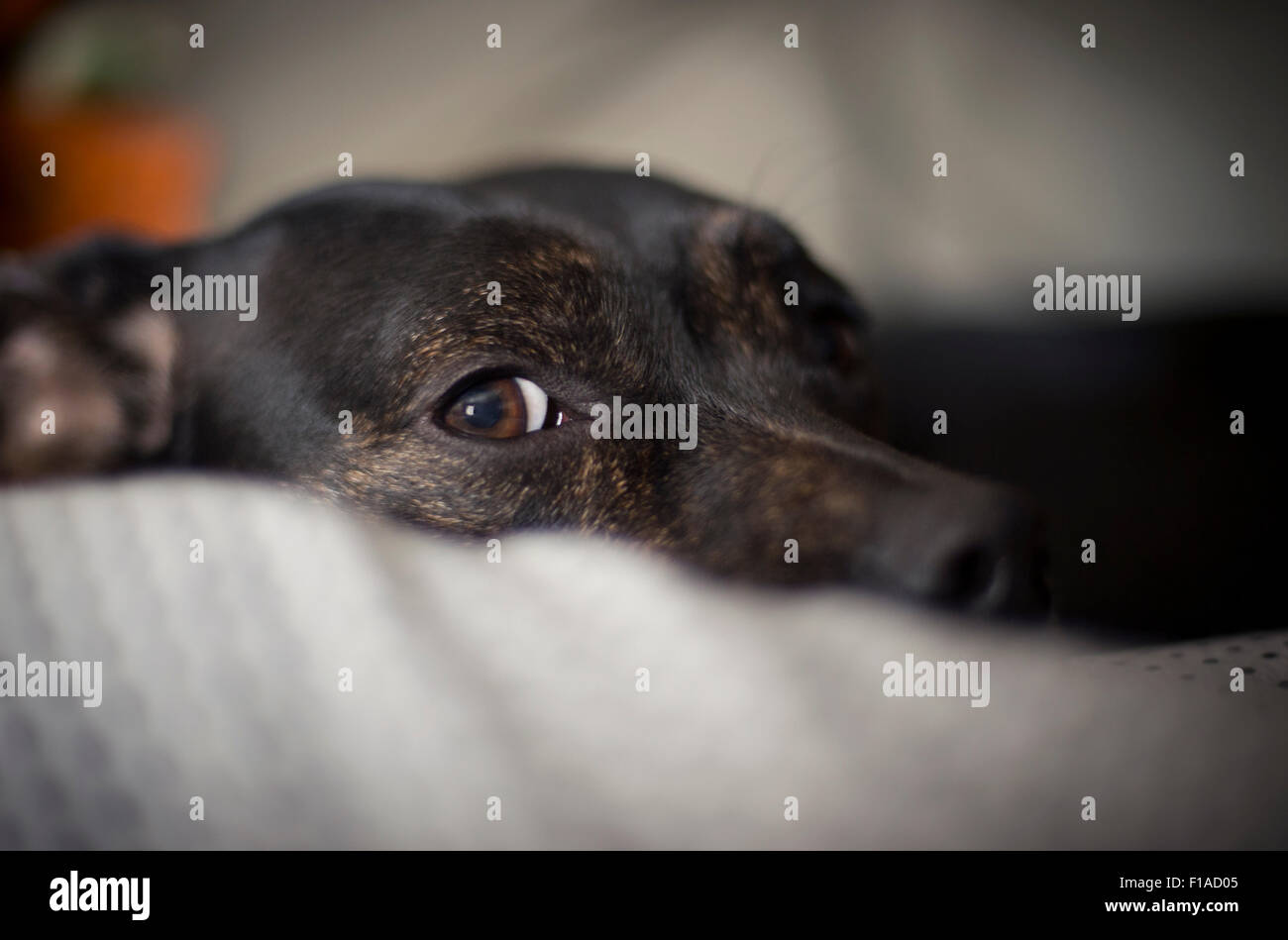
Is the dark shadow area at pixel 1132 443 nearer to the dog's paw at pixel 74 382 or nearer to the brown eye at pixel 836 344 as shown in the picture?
the brown eye at pixel 836 344

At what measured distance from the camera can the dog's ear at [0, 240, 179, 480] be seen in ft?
6.53

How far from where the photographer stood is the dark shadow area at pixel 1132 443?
2.31m

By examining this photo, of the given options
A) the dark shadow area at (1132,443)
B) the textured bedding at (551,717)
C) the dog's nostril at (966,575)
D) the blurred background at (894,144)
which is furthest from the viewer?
the blurred background at (894,144)

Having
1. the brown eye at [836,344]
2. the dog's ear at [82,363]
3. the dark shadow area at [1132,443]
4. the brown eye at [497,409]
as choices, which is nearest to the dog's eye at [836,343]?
the brown eye at [836,344]

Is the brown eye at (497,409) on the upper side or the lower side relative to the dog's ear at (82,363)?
lower

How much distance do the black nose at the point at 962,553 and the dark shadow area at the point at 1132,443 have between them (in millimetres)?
795

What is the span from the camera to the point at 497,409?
5.53 ft

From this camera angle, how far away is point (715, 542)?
1.51 meters

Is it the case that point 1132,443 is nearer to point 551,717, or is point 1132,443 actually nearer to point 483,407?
point 483,407

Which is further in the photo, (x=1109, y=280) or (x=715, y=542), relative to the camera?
(x=1109, y=280)

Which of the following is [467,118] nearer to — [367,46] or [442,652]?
[367,46]

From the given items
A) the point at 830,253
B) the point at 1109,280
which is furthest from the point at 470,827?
the point at 1109,280

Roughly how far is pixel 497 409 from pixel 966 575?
0.84m
